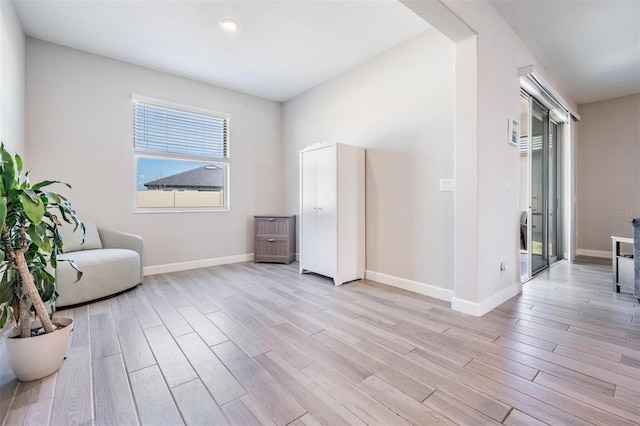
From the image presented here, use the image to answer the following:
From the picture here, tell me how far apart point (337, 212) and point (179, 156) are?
246 centimetres

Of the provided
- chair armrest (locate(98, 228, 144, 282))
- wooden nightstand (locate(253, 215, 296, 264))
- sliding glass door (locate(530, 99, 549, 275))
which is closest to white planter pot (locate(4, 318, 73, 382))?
chair armrest (locate(98, 228, 144, 282))

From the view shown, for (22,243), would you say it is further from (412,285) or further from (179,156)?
(412,285)

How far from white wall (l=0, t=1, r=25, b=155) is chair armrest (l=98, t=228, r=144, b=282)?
3.63 ft

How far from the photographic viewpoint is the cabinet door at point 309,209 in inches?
145

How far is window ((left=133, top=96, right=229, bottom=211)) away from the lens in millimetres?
3828

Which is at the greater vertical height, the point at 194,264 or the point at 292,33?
the point at 292,33

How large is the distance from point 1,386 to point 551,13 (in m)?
4.70

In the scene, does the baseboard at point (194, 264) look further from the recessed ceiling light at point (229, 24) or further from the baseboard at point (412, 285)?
the recessed ceiling light at point (229, 24)

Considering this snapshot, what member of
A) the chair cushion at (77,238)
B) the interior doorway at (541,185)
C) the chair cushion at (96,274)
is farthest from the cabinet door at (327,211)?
the chair cushion at (77,238)

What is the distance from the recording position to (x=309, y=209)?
12.4 ft

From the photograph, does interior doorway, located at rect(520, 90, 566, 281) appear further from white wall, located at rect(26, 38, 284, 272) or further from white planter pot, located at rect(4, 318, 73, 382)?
white planter pot, located at rect(4, 318, 73, 382)

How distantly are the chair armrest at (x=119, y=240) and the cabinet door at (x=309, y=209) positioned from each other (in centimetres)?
197

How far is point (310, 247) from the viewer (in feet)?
12.3

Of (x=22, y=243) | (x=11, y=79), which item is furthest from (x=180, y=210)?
(x=22, y=243)
